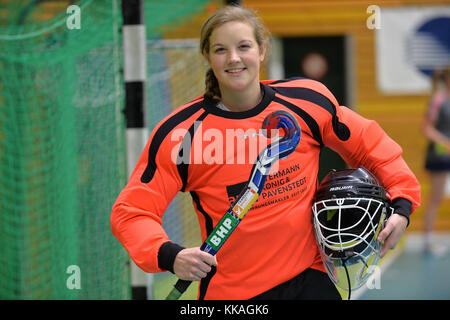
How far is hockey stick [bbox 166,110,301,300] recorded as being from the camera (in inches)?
70.9

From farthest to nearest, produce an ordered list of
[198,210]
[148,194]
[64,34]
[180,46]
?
[180,46], [64,34], [198,210], [148,194]

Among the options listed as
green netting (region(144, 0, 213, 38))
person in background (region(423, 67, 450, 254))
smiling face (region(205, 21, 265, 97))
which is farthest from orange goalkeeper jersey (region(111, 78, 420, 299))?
person in background (region(423, 67, 450, 254))

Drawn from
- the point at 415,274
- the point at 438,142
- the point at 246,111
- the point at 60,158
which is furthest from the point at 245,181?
Result: the point at 438,142

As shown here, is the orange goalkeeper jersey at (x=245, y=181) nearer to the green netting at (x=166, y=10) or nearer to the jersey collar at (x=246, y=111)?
the jersey collar at (x=246, y=111)

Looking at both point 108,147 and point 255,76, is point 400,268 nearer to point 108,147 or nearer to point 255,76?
point 108,147

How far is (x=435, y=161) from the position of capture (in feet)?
19.7

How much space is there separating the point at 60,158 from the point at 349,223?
2105 millimetres

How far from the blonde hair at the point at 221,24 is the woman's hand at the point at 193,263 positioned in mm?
544

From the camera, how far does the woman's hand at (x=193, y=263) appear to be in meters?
1.72

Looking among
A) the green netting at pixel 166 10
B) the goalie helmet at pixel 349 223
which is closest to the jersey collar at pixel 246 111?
the goalie helmet at pixel 349 223

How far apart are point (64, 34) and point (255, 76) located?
5.73ft

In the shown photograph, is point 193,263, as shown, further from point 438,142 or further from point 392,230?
point 438,142

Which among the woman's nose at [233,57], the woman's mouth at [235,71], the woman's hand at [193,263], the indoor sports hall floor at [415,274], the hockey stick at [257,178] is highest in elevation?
the woman's nose at [233,57]
